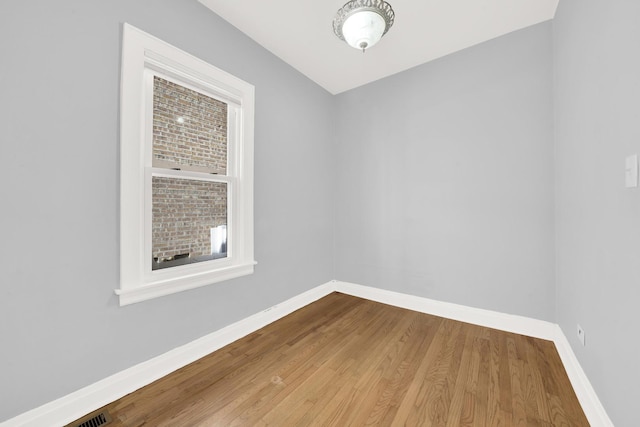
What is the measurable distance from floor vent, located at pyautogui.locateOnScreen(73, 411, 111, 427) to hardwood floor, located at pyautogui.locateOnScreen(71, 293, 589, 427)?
0.13 ft

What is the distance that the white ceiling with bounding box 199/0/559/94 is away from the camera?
2066mm

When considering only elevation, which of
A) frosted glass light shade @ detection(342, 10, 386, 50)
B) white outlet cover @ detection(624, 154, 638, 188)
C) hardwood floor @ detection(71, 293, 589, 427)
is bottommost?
hardwood floor @ detection(71, 293, 589, 427)

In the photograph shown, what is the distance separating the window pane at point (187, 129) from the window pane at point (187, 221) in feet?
0.58

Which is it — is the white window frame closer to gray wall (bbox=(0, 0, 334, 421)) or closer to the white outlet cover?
gray wall (bbox=(0, 0, 334, 421))

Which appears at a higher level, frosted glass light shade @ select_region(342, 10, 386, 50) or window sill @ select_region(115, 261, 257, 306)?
frosted glass light shade @ select_region(342, 10, 386, 50)

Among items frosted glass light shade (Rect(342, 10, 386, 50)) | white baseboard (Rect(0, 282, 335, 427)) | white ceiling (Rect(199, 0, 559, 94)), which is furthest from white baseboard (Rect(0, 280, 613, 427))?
white ceiling (Rect(199, 0, 559, 94))

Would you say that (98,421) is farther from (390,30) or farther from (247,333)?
(390,30)

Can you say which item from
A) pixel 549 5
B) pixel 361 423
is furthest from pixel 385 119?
pixel 361 423

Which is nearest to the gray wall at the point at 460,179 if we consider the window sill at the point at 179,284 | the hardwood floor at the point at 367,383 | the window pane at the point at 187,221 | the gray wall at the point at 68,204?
the hardwood floor at the point at 367,383

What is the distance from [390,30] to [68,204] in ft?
9.71

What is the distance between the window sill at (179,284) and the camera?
5.31 feet

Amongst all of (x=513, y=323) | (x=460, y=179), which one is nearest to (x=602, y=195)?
(x=460, y=179)

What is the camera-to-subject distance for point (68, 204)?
55.7 inches

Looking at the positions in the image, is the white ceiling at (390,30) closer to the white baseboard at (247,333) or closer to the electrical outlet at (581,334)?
A: the electrical outlet at (581,334)
